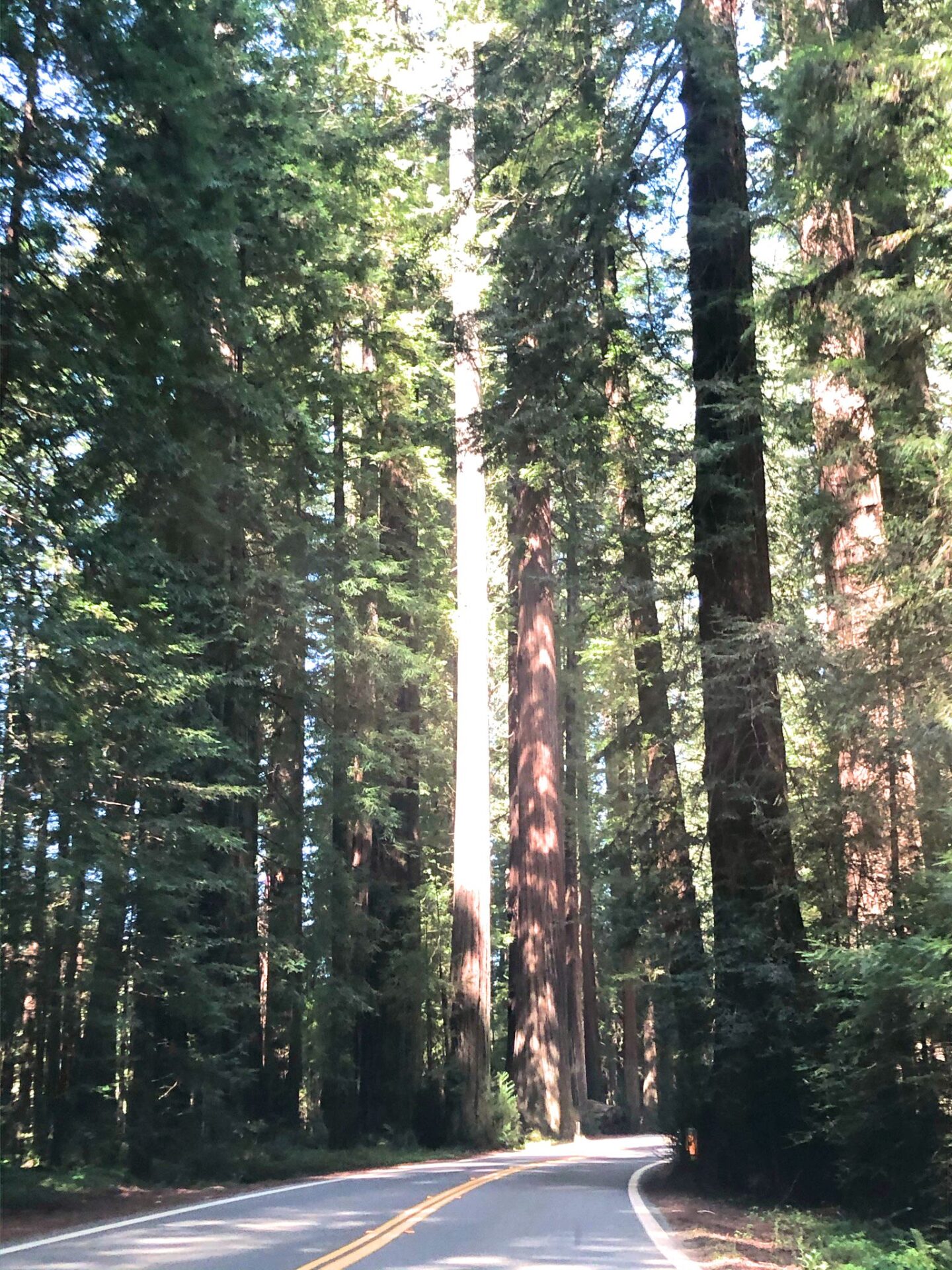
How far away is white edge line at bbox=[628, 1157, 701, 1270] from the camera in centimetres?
747

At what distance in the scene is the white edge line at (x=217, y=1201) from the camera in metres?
8.88

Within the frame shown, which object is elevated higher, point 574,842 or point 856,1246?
point 574,842

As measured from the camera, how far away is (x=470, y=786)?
20.4 meters

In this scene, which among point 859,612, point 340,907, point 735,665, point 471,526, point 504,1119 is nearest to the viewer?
point 859,612

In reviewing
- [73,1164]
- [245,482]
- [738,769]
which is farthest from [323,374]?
[73,1164]

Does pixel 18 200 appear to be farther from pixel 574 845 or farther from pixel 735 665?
pixel 574 845

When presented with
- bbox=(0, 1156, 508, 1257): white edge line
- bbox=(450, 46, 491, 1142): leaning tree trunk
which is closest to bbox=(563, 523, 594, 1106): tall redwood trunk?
bbox=(450, 46, 491, 1142): leaning tree trunk

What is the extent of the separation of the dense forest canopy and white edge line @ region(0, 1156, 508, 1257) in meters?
1.35

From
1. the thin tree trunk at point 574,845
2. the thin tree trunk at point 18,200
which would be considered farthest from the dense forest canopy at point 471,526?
the thin tree trunk at point 574,845

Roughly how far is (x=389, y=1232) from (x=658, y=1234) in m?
2.20

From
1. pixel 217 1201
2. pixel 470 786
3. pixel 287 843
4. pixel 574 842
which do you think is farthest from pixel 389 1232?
pixel 574 842

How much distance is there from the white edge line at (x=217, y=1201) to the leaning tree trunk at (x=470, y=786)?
154cm

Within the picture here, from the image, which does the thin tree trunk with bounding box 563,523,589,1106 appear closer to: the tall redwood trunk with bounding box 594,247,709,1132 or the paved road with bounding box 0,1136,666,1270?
the tall redwood trunk with bounding box 594,247,709,1132

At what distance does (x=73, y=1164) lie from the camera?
14.4 meters
